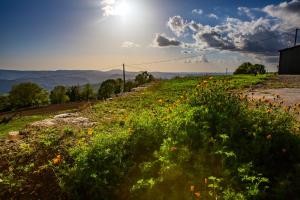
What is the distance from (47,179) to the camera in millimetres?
4523

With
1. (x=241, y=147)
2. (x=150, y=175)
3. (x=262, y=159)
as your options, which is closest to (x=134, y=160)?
(x=150, y=175)

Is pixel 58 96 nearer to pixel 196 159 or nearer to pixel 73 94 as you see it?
pixel 73 94

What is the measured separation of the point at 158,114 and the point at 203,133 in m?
1.56

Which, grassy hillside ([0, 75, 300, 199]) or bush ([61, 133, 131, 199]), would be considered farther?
bush ([61, 133, 131, 199])

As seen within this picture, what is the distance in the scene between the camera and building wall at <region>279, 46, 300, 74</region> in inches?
1110

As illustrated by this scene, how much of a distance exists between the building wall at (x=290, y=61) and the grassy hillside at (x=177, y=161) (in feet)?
87.3

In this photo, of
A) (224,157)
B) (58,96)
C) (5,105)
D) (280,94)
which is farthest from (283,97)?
(58,96)

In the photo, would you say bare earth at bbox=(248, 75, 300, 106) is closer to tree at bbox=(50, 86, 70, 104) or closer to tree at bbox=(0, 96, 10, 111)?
tree at bbox=(0, 96, 10, 111)

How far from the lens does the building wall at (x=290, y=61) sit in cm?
2820

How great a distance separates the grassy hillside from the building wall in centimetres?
2661

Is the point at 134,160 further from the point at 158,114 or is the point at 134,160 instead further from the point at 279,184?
the point at 279,184

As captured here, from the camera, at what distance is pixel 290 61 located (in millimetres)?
29062

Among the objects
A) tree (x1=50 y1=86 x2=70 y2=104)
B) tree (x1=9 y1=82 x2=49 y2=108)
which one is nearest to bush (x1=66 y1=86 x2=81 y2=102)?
tree (x1=50 y1=86 x2=70 y2=104)

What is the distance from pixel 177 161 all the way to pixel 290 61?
29.2m
